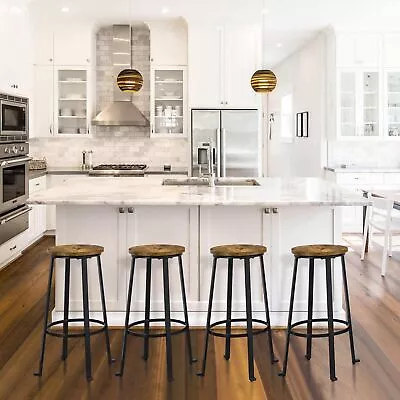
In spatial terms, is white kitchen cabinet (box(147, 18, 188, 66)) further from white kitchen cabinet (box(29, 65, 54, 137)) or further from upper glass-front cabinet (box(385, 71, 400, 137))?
upper glass-front cabinet (box(385, 71, 400, 137))

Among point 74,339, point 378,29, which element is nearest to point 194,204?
point 74,339

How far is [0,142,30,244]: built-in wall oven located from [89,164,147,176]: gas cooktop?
3.66 ft

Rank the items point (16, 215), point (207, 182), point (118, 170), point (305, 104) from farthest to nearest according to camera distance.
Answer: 1. point (305, 104)
2. point (118, 170)
3. point (16, 215)
4. point (207, 182)

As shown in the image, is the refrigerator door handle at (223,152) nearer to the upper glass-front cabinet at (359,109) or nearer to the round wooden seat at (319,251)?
the upper glass-front cabinet at (359,109)

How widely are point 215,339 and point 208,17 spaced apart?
4.73 meters

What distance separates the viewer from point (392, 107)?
8.32 meters

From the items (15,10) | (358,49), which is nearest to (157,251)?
(15,10)

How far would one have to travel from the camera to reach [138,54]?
8094 millimetres

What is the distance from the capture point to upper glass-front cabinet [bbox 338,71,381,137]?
8320 millimetres

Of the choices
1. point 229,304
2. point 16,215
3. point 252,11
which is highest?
point 252,11

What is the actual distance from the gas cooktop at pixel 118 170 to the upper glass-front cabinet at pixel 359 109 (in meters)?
2.85

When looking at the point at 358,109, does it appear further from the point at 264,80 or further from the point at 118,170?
the point at 264,80

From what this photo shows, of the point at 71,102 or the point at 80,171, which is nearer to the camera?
the point at 80,171

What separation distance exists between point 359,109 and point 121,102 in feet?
10.7
